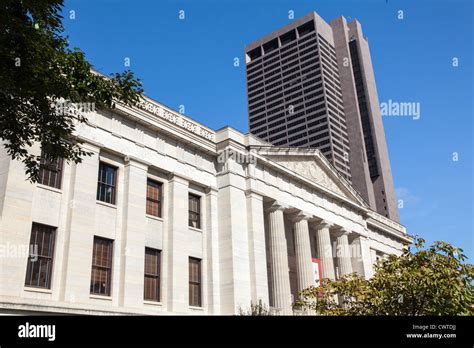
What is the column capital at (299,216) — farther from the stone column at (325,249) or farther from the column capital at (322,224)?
the stone column at (325,249)

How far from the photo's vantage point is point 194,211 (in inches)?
1225

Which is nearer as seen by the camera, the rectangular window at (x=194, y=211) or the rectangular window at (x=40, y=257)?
the rectangular window at (x=40, y=257)

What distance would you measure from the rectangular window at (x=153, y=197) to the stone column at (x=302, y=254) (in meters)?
13.4

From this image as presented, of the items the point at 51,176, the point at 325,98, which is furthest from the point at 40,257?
the point at 325,98

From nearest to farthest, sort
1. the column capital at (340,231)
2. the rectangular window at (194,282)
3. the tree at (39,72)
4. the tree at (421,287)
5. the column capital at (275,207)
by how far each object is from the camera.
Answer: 1. the tree at (39,72)
2. the tree at (421,287)
3. the rectangular window at (194,282)
4. the column capital at (275,207)
5. the column capital at (340,231)

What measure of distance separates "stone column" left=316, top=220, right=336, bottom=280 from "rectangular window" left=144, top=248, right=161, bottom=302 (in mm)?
16987

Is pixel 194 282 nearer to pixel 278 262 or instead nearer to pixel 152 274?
pixel 152 274

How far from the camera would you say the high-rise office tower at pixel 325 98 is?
490ft

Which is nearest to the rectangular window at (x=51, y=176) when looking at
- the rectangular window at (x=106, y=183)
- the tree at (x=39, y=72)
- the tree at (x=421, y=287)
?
the rectangular window at (x=106, y=183)

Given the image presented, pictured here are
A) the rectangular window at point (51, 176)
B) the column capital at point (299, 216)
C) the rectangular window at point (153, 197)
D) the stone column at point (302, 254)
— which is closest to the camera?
the rectangular window at point (51, 176)

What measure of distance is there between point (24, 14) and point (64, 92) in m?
2.52

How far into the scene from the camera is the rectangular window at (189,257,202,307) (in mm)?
28766

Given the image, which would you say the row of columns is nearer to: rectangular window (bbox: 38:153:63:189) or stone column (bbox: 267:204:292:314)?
stone column (bbox: 267:204:292:314)
